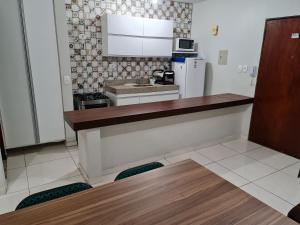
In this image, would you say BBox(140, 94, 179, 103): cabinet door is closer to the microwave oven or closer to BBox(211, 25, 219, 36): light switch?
the microwave oven

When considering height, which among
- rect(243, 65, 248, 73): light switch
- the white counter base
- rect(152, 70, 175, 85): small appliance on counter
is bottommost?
the white counter base

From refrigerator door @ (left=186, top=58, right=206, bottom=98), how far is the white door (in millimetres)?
2488

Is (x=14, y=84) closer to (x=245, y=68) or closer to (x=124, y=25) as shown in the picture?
(x=124, y=25)

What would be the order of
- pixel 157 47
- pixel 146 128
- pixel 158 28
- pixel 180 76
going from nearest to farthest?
pixel 146 128
pixel 158 28
pixel 157 47
pixel 180 76

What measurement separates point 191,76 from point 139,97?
3.86 feet

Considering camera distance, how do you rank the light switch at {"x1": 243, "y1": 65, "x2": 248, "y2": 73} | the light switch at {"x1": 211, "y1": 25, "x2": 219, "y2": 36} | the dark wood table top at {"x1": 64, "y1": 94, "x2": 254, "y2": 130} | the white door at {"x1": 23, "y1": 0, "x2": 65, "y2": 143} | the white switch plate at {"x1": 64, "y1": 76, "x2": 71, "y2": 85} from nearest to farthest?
the dark wood table top at {"x1": 64, "y1": 94, "x2": 254, "y2": 130} < the white door at {"x1": 23, "y1": 0, "x2": 65, "y2": 143} < the white switch plate at {"x1": 64, "y1": 76, "x2": 71, "y2": 85} < the light switch at {"x1": 243, "y1": 65, "x2": 248, "y2": 73} < the light switch at {"x1": 211, "y1": 25, "x2": 219, "y2": 36}

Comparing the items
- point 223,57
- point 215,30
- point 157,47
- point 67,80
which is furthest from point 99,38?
point 223,57

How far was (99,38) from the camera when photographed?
4.09m

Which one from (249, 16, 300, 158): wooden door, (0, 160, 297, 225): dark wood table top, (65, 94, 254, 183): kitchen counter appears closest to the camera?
(0, 160, 297, 225): dark wood table top

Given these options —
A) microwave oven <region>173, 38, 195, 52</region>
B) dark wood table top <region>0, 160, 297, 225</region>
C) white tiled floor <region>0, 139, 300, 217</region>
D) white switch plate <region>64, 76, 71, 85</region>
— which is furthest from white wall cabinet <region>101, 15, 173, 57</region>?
dark wood table top <region>0, 160, 297, 225</region>

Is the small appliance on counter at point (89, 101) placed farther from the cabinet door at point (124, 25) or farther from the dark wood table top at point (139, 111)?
the cabinet door at point (124, 25)

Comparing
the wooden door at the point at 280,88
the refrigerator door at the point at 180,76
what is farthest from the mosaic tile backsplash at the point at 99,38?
the wooden door at the point at 280,88

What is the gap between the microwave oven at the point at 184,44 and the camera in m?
4.59

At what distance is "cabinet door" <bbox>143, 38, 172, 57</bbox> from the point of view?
14.0 feet
